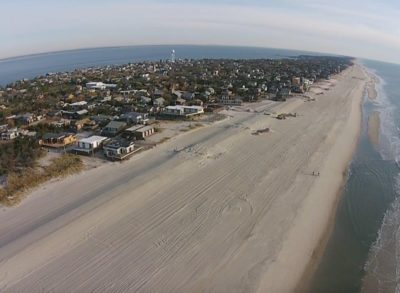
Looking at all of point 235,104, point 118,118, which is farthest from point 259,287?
point 235,104

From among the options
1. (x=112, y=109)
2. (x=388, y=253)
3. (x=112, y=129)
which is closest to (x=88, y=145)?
(x=112, y=129)

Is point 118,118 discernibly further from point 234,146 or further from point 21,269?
point 21,269

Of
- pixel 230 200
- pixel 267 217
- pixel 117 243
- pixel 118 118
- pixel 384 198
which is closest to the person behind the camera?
pixel 117 243

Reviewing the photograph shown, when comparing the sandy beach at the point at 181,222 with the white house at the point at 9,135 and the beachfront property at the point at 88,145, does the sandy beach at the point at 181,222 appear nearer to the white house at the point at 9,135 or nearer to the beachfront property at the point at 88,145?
the beachfront property at the point at 88,145

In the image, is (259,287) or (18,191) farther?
(18,191)

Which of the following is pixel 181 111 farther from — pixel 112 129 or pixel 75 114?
pixel 75 114

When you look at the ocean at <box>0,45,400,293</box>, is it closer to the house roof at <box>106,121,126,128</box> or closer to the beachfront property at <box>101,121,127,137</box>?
the beachfront property at <box>101,121,127,137</box>

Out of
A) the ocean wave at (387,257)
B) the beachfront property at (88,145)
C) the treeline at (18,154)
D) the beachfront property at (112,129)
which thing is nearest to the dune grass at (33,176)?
the treeline at (18,154)
